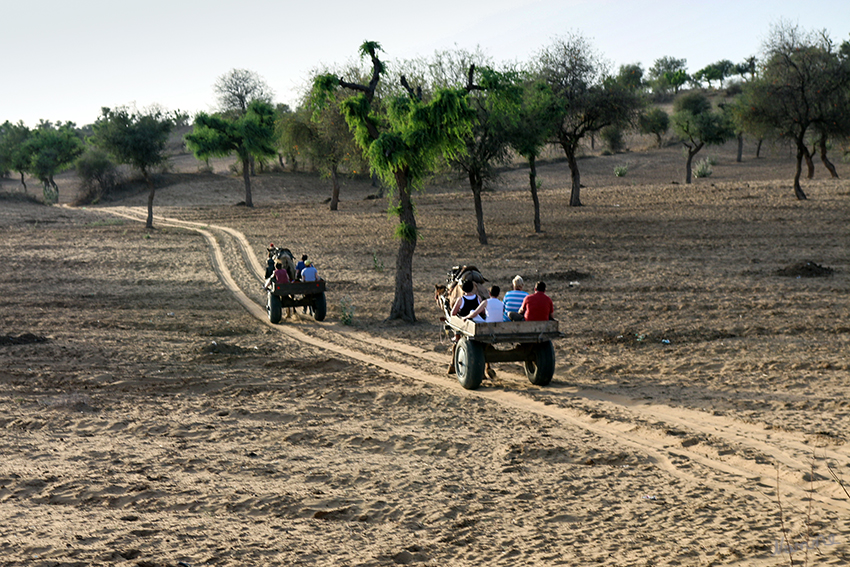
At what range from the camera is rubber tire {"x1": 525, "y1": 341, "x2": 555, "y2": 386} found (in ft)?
31.6

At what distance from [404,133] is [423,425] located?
823cm

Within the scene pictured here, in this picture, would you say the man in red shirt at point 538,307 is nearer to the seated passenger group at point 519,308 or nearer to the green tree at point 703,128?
the seated passenger group at point 519,308

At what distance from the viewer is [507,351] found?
986 centimetres

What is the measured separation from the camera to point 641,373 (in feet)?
34.1

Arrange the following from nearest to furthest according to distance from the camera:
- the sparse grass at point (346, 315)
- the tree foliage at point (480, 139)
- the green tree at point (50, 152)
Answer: the sparse grass at point (346, 315)
the tree foliage at point (480, 139)
the green tree at point (50, 152)

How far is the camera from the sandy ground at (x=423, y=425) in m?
4.88

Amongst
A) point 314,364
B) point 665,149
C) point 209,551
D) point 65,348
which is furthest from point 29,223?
point 665,149

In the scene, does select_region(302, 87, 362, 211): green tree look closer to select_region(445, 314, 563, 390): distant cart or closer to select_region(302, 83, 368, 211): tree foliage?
select_region(302, 83, 368, 211): tree foliage

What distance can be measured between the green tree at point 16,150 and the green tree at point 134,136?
113ft

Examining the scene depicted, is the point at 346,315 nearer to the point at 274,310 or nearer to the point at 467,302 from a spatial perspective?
the point at 274,310

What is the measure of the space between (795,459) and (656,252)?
16.7m

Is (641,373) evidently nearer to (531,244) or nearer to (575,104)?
(531,244)

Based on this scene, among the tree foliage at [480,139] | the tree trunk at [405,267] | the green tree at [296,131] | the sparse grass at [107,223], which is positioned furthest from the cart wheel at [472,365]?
the green tree at [296,131]

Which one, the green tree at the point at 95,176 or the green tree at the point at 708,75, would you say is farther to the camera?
the green tree at the point at 708,75
